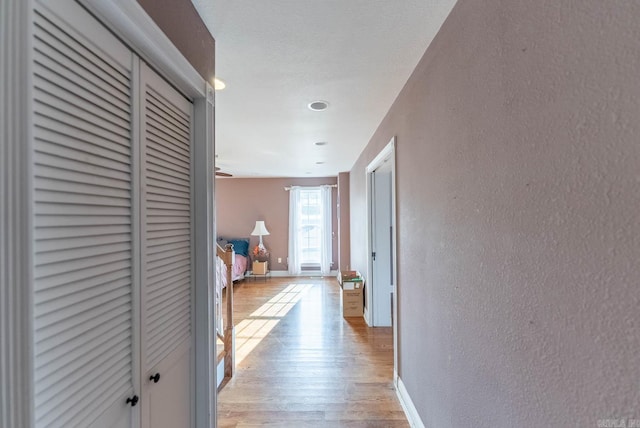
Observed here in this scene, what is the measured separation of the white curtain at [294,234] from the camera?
6.86 metres

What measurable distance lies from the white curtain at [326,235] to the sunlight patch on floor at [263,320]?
1292mm

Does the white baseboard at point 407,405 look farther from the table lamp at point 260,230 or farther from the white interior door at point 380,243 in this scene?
the table lamp at point 260,230

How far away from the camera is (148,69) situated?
3.55 feet

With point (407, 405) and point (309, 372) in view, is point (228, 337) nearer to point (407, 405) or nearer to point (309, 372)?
point (309, 372)

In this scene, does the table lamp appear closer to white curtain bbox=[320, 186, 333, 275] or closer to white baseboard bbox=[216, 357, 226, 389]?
white curtain bbox=[320, 186, 333, 275]

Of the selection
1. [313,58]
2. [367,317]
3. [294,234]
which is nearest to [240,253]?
[294,234]

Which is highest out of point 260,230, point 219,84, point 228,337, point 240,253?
point 219,84

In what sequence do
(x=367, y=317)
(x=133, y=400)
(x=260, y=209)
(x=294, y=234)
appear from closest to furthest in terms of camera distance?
1. (x=133, y=400)
2. (x=367, y=317)
3. (x=294, y=234)
4. (x=260, y=209)

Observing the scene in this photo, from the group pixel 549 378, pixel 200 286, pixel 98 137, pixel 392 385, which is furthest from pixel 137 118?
pixel 392 385

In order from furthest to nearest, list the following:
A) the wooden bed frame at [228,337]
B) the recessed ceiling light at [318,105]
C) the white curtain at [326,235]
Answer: the white curtain at [326,235] → the wooden bed frame at [228,337] → the recessed ceiling light at [318,105]

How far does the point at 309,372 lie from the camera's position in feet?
8.71

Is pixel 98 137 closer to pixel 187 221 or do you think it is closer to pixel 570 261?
pixel 187 221

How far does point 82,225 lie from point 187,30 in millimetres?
931

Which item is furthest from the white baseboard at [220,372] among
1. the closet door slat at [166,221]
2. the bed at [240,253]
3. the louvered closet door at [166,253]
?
the bed at [240,253]
